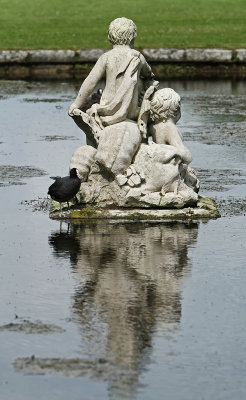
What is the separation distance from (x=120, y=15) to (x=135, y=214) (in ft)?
78.0

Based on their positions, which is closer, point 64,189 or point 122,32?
point 64,189


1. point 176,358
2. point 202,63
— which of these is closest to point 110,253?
point 176,358

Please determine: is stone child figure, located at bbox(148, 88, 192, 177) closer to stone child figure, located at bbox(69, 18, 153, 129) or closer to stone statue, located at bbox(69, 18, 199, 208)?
stone statue, located at bbox(69, 18, 199, 208)

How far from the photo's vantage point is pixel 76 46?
107ft

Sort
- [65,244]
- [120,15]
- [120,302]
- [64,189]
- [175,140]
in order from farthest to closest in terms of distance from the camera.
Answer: [120,15], [175,140], [64,189], [65,244], [120,302]

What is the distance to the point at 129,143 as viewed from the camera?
46.1 ft

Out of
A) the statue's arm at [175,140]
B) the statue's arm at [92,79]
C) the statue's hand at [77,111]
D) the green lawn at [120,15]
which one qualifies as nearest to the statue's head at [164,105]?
the statue's arm at [175,140]

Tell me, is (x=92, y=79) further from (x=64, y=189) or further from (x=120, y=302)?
(x=120, y=302)

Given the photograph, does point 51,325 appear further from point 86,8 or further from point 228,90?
point 86,8

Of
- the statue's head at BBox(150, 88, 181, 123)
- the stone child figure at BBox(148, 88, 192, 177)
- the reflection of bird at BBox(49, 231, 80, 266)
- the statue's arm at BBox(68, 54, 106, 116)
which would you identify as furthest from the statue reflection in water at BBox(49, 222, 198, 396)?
the statue's arm at BBox(68, 54, 106, 116)

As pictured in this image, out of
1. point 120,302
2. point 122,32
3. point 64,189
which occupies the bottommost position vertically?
point 64,189

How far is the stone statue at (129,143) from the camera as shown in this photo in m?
14.0

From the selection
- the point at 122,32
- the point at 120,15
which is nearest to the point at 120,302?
the point at 122,32

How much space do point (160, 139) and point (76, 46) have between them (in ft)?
60.9
